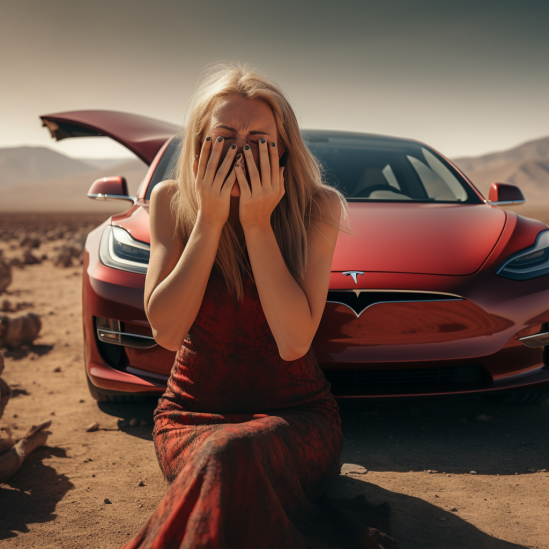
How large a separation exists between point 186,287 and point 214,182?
0.31m

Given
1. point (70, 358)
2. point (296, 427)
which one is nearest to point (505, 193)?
point (296, 427)

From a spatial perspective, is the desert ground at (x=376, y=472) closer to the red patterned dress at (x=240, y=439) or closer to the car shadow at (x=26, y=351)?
the red patterned dress at (x=240, y=439)

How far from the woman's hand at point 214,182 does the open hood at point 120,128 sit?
2313mm

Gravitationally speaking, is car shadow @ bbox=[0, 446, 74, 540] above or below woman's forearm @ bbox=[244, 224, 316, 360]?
below

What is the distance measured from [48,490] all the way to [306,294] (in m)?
1.31

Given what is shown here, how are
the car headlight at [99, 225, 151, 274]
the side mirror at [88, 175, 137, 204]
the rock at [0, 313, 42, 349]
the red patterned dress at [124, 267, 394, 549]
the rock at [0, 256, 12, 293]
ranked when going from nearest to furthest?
the red patterned dress at [124, 267, 394, 549] < the car headlight at [99, 225, 151, 274] < the side mirror at [88, 175, 137, 204] < the rock at [0, 313, 42, 349] < the rock at [0, 256, 12, 293]

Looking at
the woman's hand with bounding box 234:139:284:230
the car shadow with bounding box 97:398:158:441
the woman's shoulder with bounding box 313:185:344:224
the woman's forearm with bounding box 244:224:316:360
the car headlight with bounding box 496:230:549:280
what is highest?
the woman's hand with bounding box 234:139:284:230

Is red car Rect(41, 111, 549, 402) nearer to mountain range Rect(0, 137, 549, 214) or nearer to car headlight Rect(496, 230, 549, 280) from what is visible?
car headlight Rect(496, 230, 549, 280)

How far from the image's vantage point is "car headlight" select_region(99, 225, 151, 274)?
8.38 ft

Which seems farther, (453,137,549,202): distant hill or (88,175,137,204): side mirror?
(453,137,549,202): distant hill

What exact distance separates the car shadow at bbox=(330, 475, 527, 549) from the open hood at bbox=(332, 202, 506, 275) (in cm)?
89

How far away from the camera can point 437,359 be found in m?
2.34

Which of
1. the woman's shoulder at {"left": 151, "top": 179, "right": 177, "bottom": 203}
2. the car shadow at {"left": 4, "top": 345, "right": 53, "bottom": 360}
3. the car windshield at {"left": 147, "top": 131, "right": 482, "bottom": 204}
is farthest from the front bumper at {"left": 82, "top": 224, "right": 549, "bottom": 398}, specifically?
the car shadow at {"left": 4, "top": 345, "right": 53, "bottom": 360}

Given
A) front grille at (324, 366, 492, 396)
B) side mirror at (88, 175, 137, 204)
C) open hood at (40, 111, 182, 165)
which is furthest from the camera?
open hood at (40, 111, 182, 165)
